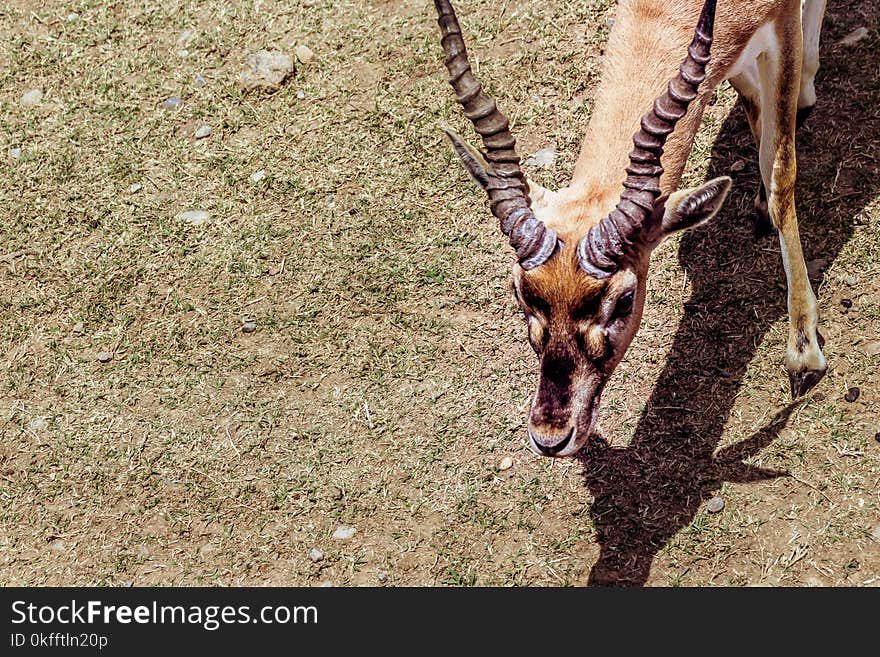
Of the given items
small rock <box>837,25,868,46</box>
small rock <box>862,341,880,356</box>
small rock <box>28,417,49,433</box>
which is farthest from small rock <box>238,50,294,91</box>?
small rock <box>862,341,880,356</box>

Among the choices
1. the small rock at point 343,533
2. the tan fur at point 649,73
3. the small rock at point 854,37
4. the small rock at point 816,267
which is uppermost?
the tan fur at point 649,73

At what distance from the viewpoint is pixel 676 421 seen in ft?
26.1

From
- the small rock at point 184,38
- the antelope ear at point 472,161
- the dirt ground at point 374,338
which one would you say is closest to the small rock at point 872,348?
the dirt ground at point 374,338

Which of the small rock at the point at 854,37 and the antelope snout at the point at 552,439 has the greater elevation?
the antelope snout at the point at 552,439

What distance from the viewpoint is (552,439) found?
20.6 ft

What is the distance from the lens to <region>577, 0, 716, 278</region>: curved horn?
6.07 meters

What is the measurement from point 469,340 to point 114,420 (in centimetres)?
308

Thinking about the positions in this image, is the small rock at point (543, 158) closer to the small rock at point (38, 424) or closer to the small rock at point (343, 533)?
the small rock at point (343, 533)

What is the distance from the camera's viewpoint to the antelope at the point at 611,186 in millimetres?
6160

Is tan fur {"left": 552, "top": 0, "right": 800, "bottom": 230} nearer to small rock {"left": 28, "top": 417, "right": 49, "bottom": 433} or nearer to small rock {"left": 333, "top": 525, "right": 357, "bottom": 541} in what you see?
small rock {"left": 333, "top": 525, "right": 357, "bottom": 541}

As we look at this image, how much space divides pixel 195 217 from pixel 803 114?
5.70 m

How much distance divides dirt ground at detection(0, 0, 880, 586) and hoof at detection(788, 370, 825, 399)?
0.08 m

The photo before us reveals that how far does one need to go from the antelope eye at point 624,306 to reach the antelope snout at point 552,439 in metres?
0.75

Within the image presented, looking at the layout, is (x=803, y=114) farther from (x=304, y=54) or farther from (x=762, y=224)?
(x=304, y=54)
